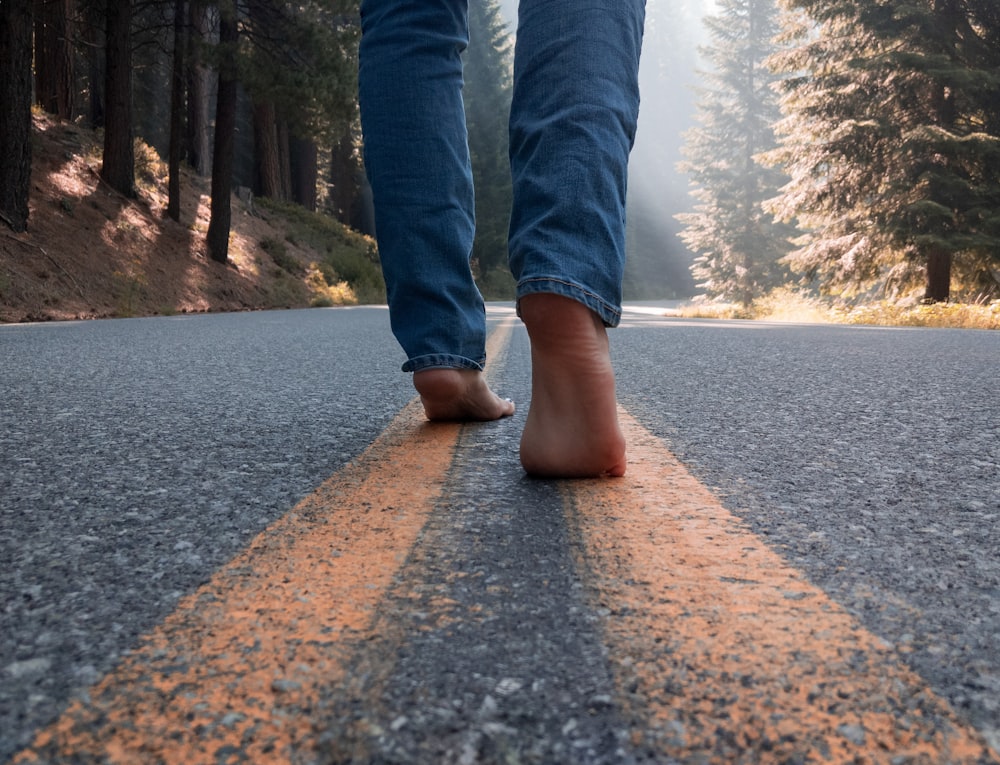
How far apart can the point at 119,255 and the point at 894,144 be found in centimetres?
1164

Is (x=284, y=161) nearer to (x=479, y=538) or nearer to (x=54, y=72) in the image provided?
(x=54, y=72)

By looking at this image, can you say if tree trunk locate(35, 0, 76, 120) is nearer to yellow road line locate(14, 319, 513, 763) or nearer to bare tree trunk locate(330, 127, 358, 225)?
bare tree trunk locate(330, 127, 358, 225)

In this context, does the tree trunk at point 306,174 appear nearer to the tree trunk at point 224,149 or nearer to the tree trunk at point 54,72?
the tree trunk at point 54,72

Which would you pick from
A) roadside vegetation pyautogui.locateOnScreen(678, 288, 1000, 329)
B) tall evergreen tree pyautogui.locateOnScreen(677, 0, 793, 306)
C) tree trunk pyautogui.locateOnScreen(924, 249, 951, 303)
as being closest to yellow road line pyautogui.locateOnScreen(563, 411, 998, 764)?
roadside vegetation pyautogui.locateOnScreen(678, 288, 1000, 329)

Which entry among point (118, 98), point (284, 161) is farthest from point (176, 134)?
point (284, 161)

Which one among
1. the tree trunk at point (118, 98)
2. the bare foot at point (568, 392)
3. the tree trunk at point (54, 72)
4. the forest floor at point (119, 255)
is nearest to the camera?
the bare foot at point (568, 392)

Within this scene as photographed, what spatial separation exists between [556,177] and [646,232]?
62330 millimetres

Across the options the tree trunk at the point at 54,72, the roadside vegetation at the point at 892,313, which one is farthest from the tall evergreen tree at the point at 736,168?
the tree trunk at the point at 54,72

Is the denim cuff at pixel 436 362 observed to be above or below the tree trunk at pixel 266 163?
below

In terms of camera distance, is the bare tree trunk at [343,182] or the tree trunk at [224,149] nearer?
the tree trunk at [224,149]

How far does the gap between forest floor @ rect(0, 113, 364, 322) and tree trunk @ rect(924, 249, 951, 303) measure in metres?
10.2

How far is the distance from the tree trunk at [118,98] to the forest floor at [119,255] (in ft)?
1.04

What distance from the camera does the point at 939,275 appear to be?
12969 mm

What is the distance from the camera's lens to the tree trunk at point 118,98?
13203mm
